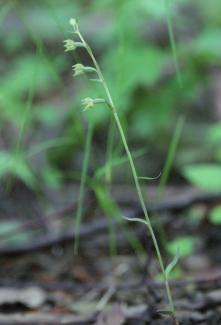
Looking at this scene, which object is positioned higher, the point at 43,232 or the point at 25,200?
the point at 25,200

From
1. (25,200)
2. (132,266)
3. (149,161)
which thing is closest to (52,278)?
(132,266)

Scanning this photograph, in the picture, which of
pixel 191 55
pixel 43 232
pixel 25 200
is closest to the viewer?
pixel 43 232

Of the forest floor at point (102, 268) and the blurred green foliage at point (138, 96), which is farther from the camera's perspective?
the blurred green foliage at point (138, 96)

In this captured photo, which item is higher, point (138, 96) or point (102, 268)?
point (138, 96)

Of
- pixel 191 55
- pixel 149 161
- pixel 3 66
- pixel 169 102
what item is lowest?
pixel 149 161

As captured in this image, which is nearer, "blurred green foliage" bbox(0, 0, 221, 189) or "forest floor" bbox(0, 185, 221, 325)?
"forest floor" bbox(0, 185, 221, 325)

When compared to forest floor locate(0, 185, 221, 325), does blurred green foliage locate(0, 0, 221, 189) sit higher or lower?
higher

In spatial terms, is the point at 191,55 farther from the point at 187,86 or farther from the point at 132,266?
the point at 132,266

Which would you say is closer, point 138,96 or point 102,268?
point 102,268

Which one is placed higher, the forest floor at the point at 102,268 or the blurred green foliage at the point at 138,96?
the blurred green foliage at the point at 138,96

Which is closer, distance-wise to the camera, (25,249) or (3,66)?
(25,249)

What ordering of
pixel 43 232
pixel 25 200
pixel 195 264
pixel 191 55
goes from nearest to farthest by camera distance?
pixel 195 264 < pixel 43 232 < pixel 25 200 < pixel 191 55
